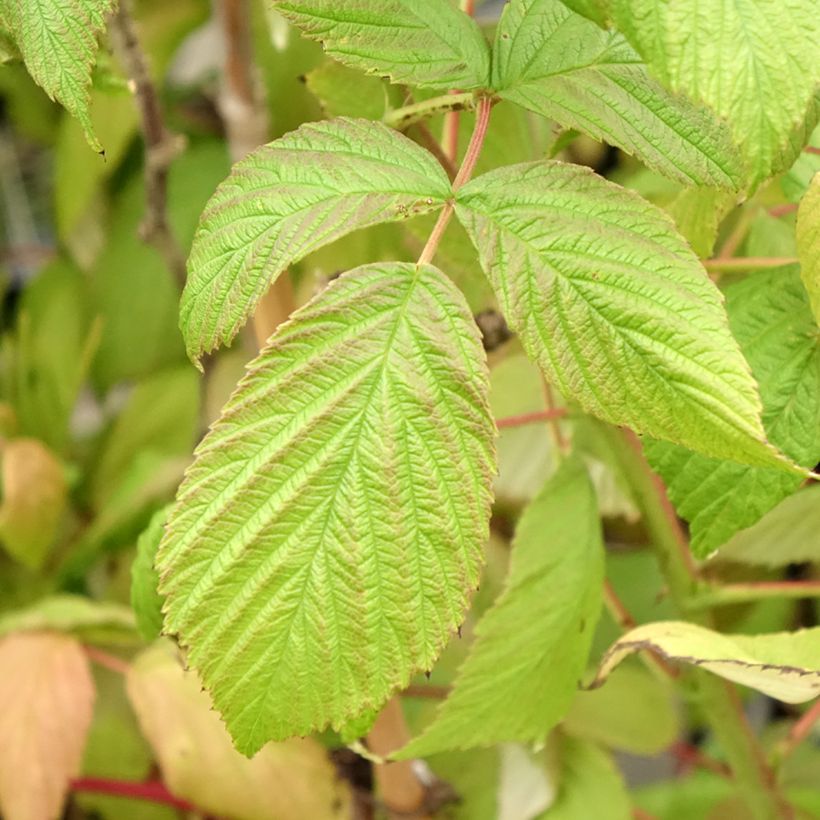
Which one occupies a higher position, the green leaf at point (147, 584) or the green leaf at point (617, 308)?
the green leaf at point (617, 308)

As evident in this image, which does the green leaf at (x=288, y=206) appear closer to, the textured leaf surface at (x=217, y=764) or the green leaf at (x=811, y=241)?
the green leaf at (x=811, y=241)

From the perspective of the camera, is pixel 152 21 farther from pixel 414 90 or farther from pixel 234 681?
pixel 234 681

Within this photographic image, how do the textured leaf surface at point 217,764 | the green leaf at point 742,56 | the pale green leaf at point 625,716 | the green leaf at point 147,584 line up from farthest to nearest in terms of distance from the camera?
1. the pale green leaf at point 625,716
2. the textured leaf surface at point 217,764
3. the green leaf at point 147,584
4. the green leaf at point 742,56

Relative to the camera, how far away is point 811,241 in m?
0.27

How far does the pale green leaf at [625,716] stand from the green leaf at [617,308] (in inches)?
13.9

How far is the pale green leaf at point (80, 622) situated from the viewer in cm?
53

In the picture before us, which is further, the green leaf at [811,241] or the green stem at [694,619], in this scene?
the green stem at [694,619]

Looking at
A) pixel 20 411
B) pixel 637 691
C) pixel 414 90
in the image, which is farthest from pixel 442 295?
pixel 20 411

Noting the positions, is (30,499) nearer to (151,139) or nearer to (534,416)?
(151,139)

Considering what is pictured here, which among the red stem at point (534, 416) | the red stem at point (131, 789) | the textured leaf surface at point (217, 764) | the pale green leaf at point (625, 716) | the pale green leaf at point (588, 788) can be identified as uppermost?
the red stem at point (534, 416)

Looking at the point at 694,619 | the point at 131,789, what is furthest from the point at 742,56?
the point at 131,789

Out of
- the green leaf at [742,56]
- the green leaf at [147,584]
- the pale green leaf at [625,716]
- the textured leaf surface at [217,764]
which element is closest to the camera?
the green leaf at [742,56]

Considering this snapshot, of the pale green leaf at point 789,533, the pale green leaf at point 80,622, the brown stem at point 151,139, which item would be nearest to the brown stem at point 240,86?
the brown stem at point 151,139

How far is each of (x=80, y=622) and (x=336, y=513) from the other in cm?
33
